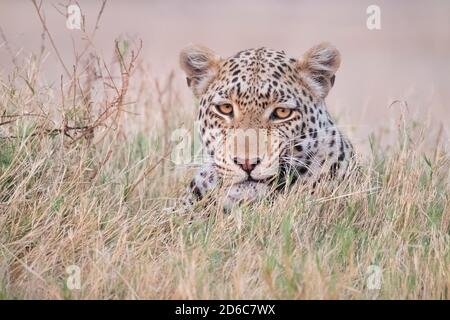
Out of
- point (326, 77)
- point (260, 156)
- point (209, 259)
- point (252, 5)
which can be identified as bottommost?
point (209, 259)

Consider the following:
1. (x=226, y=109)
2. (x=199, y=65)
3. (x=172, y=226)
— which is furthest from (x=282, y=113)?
(x=172, y=226)

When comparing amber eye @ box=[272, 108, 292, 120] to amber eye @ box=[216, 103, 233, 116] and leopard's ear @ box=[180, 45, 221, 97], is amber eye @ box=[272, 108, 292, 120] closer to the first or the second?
amber eye @ box=[216, 103, 233, 116]

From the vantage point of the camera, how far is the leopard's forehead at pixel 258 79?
23.7ft

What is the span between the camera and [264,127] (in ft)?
23.4

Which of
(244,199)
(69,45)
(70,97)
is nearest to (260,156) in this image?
(244,199)

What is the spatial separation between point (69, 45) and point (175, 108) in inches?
189

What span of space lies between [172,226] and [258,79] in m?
1.25

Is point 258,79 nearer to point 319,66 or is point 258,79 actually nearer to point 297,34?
point 319,66

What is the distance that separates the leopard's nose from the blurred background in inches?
203

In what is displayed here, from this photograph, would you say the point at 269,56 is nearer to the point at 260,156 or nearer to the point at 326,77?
the point at 326,77

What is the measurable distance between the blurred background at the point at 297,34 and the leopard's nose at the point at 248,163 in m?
5.16

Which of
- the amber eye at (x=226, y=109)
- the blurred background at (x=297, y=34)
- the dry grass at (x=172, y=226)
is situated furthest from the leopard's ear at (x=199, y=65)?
the blurred background at (x=297, y=34)

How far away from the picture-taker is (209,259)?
6336 mm

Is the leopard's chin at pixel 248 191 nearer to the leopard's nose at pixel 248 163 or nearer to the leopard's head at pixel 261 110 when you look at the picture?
the leopard's head at pixel 261 110
